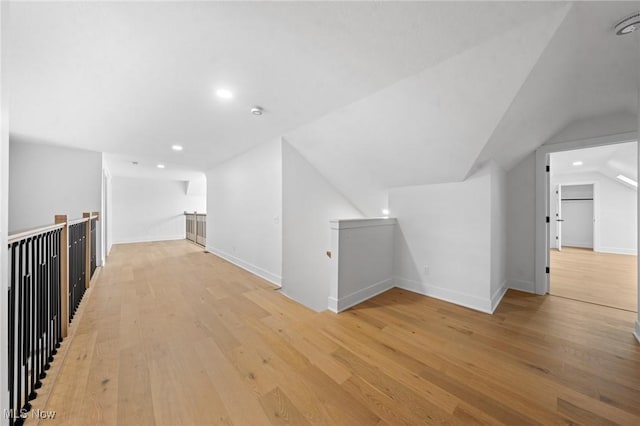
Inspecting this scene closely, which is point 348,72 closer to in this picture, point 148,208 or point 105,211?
point 105,211

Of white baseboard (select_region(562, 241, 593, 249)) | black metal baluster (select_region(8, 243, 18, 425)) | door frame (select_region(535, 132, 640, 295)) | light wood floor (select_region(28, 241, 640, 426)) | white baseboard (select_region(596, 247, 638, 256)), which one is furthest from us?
white baseboard (select_region(562, 241, 593, 249))

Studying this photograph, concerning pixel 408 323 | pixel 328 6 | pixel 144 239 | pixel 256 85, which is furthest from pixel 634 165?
pixel 144 239

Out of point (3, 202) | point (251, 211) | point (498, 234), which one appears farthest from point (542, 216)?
point (3, 202)

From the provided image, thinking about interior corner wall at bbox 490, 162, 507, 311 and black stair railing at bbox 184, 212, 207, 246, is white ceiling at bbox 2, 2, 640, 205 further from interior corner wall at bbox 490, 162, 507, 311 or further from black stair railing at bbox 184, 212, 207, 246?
black stair railing at bbox 184, 212, 207, 246

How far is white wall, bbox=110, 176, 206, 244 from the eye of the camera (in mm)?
7359

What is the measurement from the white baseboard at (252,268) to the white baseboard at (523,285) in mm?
3498

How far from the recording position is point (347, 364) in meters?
1.64

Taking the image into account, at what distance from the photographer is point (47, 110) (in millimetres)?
2625

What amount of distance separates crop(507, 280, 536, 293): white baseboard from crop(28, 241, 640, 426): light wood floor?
333 millimetres

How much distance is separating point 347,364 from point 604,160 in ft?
24.5

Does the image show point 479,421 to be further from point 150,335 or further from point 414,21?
point 150,335

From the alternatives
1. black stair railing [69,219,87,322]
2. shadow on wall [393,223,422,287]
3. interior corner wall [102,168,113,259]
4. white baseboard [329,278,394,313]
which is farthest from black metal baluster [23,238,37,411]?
interior corner wall [102,168,113,259]

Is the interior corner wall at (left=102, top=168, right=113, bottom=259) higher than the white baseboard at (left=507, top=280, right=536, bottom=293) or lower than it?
higher

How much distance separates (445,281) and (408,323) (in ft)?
3.17
